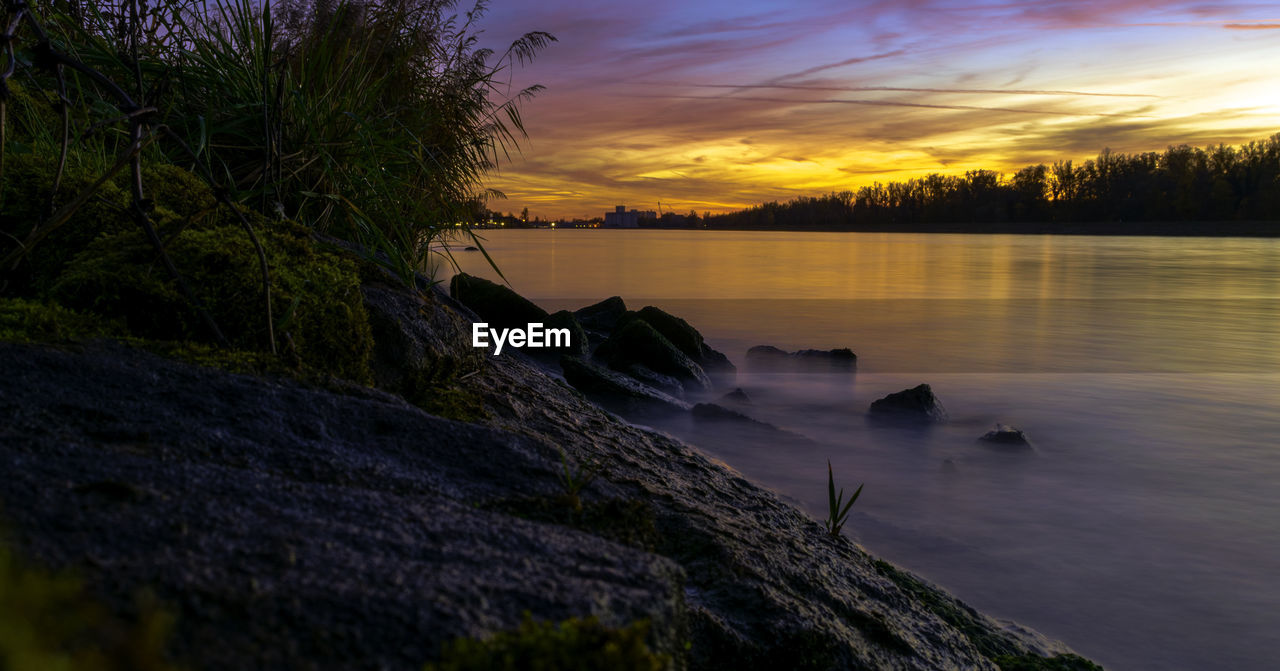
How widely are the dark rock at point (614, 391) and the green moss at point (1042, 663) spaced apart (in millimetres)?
4042

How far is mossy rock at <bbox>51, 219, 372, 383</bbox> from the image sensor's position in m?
2.08

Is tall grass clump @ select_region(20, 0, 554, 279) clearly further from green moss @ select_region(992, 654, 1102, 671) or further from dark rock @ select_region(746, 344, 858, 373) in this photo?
dark rock @ select_region(746, 344, 858, 373)

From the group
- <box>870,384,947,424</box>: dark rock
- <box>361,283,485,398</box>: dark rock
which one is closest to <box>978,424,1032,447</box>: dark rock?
<box>870,384,947,424</box>: dark rock

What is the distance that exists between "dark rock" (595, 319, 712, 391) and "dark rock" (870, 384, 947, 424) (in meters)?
2.01

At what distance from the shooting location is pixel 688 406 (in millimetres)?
7141

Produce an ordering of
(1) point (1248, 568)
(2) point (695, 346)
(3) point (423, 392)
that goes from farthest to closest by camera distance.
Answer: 1. (2) point (695, 346)
2. (1) point (1248, 568)
3. (3) point (423, 392)

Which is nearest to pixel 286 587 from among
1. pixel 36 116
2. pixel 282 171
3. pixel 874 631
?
pixel 874 631

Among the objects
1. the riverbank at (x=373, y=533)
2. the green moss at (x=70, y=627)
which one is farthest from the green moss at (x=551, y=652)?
the green moss at (x=70, y=627)

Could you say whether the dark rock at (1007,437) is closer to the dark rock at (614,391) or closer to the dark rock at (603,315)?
the dark rock at (614,391)

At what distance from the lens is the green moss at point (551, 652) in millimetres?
838

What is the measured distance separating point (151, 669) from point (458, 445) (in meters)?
1.09

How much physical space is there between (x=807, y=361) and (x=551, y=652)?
9.93m

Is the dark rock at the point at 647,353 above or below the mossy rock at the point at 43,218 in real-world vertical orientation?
below

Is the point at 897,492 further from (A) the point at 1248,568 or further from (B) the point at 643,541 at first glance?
(B) the point at 643,541
